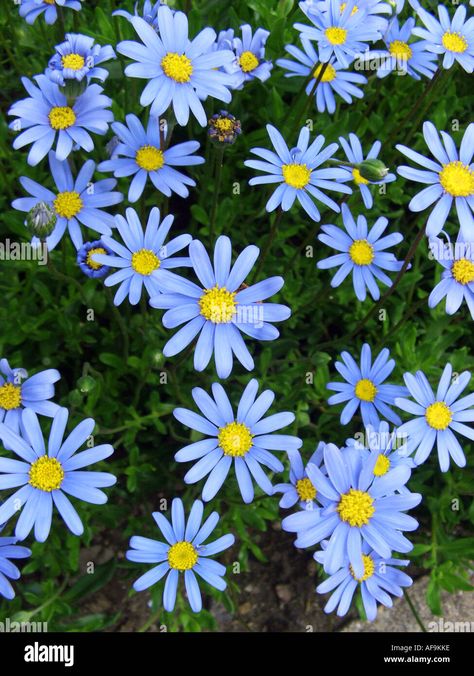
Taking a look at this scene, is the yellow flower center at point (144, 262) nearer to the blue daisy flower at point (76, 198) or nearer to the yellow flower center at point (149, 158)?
the blue daisy flower at point (76, 198)

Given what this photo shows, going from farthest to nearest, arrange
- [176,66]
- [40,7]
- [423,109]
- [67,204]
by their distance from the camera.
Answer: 1. [423,109]
2. [40,7]
3. [67,204]
4. [176,66]

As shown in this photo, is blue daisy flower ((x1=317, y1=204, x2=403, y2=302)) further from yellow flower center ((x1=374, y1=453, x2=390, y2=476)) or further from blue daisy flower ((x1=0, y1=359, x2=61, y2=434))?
blue daisy flower ((x1=0, y1=359, x2=61, y2=434))

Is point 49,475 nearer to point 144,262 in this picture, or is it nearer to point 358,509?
Result: point 144,262

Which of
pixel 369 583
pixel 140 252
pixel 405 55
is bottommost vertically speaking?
pixel 369 583

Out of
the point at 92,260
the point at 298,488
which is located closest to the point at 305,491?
the point at 298,488

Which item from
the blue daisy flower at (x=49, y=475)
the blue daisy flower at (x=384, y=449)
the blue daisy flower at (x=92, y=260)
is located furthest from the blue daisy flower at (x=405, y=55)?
the blue daisy flower at (x=49, y=475)
